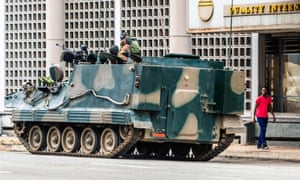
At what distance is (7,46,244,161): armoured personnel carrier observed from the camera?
2330cm

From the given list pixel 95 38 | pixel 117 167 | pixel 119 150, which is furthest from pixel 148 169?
pixel 95 38

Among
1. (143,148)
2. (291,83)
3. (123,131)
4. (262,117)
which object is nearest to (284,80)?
(291,83)

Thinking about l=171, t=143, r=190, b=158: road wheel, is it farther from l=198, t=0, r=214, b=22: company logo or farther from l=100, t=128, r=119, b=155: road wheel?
l=198, t=0, r=214, b=22: company logo

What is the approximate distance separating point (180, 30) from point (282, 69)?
3.27 metres

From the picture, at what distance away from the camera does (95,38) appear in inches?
1353

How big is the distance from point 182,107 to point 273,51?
25.5 feet

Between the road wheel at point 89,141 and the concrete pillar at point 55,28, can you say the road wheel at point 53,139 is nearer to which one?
the road wheel at point 89,141

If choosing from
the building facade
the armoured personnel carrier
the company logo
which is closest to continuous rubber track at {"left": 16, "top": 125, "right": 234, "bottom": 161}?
the armoured personnel carrier

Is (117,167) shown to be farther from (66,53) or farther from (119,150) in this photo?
(66,53)

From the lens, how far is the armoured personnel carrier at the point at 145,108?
23297 millimetres

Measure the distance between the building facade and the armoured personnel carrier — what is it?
3.87 meters

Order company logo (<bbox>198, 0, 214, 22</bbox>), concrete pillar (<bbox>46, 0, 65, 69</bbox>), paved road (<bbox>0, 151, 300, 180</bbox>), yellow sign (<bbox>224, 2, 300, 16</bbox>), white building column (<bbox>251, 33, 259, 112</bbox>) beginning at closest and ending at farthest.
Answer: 1. paved road (<bbox>0, 151, 300, 180</bbox>)
2. yellow sign (<bbox>224, 2, 300, 16</bbox>)
3. company logo (<bbox>198, 0, 214, 22</bbox>)
4. white building column (<bbox>251, 33, 259, 112</bbox>)
5. concrete pillar (<bbox>46, 0, 65, 69</bbox>)

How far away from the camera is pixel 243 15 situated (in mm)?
28438

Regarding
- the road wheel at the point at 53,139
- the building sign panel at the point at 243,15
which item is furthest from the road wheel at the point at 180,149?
the building sign panel at the point at 243,15
